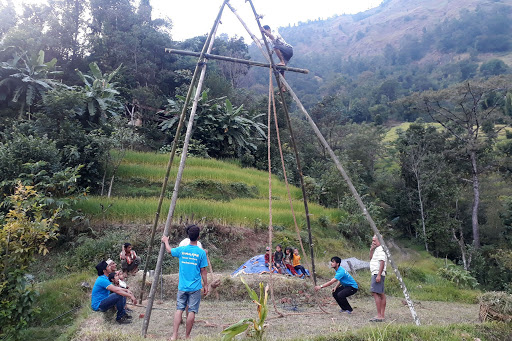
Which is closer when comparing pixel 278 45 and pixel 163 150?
pixel 278 45

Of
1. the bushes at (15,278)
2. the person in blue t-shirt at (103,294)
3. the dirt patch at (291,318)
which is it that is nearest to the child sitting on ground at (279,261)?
the dirt patch at (291,318)

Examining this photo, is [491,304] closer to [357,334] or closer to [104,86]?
[357,334]

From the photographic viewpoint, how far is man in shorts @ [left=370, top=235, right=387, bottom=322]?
5.13 metres

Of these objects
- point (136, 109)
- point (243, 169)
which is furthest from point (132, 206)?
point (136, 109)

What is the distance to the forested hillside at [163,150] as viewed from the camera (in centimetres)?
880

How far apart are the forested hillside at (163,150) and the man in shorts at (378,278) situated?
4.66 meters

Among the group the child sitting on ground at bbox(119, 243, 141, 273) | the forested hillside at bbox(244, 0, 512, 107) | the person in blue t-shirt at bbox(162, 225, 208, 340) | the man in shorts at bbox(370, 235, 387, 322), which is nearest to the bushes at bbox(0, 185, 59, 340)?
the child sitting on ground at bbox(119, 243, 141, 273)

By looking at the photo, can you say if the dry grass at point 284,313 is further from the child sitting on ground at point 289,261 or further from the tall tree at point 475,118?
the tall tree at point 475,118

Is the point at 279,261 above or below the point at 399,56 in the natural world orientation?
below

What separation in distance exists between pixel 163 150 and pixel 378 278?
12.5 meters

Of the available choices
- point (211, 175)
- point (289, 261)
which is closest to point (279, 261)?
point (289, 261)

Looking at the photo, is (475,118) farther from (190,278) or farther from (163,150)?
(190,278)

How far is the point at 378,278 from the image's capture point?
16.6ft

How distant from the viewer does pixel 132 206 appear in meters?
10.0
